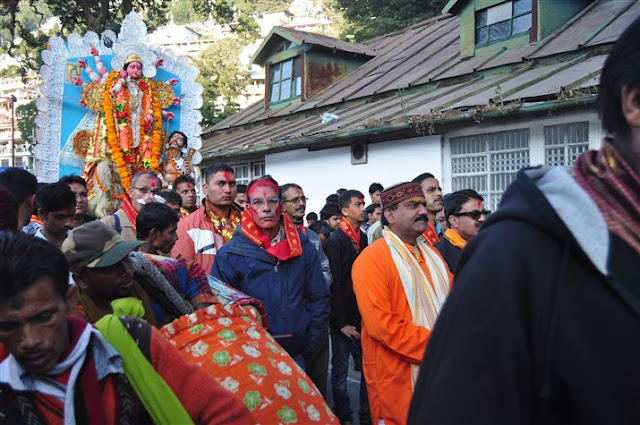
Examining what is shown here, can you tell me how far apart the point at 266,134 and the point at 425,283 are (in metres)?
13.5

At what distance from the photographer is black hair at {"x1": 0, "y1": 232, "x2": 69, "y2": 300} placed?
1940 mm

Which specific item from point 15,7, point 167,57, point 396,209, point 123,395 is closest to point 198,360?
point 123,395

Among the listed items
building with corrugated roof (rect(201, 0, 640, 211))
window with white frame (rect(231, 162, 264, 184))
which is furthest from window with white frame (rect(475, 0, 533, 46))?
window with white frame (rect(231, 162, 264, 184))

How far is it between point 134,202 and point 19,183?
2.11 metres

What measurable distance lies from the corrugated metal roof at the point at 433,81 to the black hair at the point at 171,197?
5.78 m

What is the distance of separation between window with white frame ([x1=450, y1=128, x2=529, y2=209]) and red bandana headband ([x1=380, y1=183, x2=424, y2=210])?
23.1ft

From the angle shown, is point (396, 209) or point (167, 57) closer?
point (396, 209)

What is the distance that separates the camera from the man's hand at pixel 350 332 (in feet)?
20.5

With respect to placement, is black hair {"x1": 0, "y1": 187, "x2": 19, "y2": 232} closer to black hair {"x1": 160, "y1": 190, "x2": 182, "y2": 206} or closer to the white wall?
black hair {"x1": 160, "y1": 190, "x2": 182, "y2": 206}

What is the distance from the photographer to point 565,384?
1.16 m

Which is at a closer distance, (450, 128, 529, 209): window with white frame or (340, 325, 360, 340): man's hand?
(340, 325, 360, 340): man's hand

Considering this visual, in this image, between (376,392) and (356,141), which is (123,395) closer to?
(376,392)

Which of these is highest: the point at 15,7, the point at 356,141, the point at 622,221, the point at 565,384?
the point at 15,7

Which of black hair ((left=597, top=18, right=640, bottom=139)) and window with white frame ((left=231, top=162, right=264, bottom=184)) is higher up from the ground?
window with white frame ((left=231, top=162, right=264, bottom=184))
